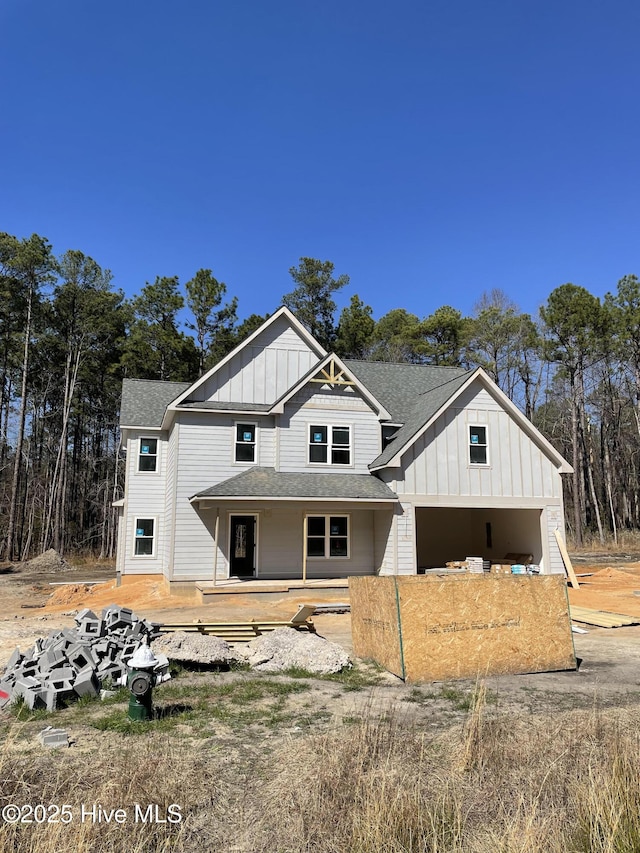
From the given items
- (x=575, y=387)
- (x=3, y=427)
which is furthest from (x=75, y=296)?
(x=575, y=387)

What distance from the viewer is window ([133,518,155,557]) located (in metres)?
24.0

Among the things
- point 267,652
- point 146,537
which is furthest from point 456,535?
point 267,652

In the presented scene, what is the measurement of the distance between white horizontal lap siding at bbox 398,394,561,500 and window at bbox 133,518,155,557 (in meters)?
10.9

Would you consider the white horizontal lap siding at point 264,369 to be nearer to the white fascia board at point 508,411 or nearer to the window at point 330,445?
the window at point 330,445

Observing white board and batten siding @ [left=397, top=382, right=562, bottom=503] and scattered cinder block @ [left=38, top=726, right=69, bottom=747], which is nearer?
scattered cinder block @ [left=38, top=726, right=69, bottom=747]

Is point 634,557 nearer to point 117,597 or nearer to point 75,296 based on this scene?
point 117,597

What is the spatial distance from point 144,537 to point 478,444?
13950 mm

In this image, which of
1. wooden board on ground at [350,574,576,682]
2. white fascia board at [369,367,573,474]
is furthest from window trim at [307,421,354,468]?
wooden board on ground at [350,574,576,682]

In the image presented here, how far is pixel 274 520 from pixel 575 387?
30.6 meters

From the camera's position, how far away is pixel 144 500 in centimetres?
2412

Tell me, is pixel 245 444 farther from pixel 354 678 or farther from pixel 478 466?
pixel 354 678

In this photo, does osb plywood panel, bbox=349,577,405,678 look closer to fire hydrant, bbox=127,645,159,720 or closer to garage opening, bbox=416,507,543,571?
fire hydrant, bbox=127,645,159,720

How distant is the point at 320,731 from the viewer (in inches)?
256

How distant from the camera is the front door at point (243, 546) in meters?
20.6
